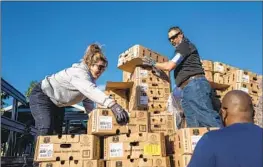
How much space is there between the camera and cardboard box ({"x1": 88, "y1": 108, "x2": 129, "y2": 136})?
11.8 ft

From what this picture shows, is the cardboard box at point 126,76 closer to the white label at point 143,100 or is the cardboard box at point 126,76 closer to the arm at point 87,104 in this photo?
the white label at point 143,100

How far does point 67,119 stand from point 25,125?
1618mm

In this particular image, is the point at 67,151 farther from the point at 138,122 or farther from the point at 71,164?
the point at 138,122

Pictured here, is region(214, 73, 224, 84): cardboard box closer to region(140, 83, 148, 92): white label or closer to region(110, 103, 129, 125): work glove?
region(140, 83, 148, 92): white label

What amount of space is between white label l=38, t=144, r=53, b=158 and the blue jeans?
1960 mm

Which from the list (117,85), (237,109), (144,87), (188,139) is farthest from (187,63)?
(237,109)

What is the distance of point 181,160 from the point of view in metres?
3.54

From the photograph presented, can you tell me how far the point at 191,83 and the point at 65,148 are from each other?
6.46ft

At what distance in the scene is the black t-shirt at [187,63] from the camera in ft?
14.4

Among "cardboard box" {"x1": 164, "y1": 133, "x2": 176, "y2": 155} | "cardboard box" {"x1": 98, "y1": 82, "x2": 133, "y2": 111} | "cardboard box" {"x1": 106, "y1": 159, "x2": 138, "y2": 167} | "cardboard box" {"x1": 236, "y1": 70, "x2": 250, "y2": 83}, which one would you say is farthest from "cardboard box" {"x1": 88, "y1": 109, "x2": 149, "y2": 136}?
"cardboard box" {"x1": 236, "y1": 70, "x2": 250, "y2": 83}

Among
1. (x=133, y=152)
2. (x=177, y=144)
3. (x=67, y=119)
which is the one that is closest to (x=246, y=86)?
(x=177, y=144)

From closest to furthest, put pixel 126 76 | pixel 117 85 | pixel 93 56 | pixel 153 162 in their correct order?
pixel 153 162 → pixel 93 56 → pixel 117 85 → pixel 126 76

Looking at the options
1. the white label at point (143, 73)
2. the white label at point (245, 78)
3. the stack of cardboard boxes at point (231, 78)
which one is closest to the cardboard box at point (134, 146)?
the white label at point (143, 73)

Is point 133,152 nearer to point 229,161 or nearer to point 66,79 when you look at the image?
point 66,79
